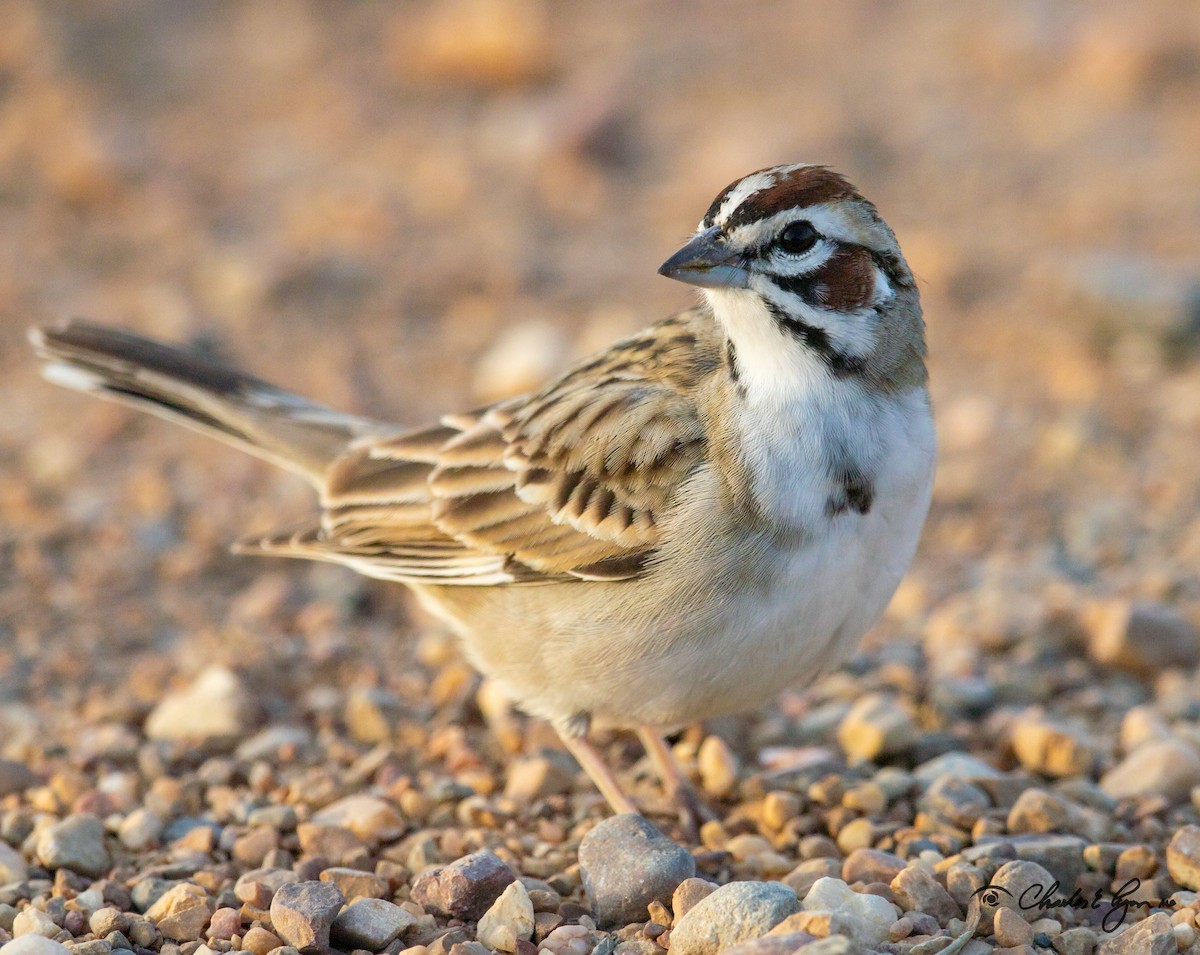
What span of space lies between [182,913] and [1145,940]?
9.12 feet

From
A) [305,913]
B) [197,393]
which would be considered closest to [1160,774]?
[305,913]

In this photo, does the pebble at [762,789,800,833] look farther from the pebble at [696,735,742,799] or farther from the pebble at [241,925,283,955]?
the pebble at [241,925,283,955]

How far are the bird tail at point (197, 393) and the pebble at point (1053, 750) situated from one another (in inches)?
115

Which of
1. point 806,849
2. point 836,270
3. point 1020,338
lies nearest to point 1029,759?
point 806,849

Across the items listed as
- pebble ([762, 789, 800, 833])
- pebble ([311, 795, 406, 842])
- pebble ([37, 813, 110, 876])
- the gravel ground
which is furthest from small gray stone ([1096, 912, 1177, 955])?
pebble ([37, 813, 110, 876])

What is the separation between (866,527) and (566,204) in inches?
273

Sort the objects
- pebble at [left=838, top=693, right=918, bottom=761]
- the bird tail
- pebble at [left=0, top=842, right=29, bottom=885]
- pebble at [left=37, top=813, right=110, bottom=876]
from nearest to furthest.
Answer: pebble at [left=0, top=842, right=29, bottom=885], pebble at [left=37, top=813, right=110, bottom=876], pebble at [left=838, top=693, right=918, bottom=761], the bird tail

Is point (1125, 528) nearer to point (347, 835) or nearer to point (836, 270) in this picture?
point (836, 270)

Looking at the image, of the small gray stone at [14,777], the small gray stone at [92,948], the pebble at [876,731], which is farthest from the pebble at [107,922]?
the pebble at [876,731]

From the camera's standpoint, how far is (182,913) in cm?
476

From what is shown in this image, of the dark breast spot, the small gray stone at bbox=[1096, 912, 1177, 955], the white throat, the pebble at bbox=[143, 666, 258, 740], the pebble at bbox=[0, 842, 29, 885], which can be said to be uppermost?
the white throat

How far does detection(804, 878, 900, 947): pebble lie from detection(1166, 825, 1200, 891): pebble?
984mm

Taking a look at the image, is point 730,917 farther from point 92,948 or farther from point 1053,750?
point 1053,750
